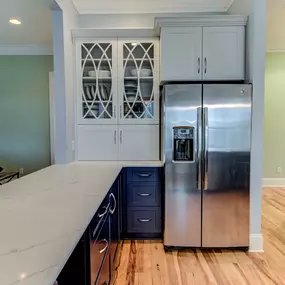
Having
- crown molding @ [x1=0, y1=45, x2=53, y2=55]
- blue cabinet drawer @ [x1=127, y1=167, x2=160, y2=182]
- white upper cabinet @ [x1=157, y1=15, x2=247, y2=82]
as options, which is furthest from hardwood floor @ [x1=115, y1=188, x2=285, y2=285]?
crown molding @ [x1=0, y1=45, x2=53, y2=55]

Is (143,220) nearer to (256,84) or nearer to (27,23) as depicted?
(256,84)

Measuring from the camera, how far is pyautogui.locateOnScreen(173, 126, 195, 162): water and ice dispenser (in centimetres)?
261

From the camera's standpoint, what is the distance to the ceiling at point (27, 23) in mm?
2746

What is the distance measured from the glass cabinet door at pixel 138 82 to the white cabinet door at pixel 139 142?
10 cm

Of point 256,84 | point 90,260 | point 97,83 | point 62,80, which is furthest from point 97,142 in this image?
point 90,260

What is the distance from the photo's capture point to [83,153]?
3232 mm

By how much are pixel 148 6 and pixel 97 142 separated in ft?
6.09

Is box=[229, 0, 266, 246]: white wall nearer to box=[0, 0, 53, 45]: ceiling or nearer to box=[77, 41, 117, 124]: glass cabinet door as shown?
box=[77, 41, 117, 124]: glass cabinet door

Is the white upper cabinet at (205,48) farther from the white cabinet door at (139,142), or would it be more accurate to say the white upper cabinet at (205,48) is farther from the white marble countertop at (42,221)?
the white marble countertop at (42,221)

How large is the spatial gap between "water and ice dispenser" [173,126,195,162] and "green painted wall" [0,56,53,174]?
281 centimetres

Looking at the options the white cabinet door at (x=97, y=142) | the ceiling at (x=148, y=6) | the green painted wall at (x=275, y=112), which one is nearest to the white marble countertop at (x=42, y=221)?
the white cabinet door at (x=97, y=142)

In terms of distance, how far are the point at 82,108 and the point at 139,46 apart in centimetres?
105

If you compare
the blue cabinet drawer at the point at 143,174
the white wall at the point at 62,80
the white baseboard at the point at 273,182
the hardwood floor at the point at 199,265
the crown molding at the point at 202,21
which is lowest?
the hardwood floor at the point at 199,265

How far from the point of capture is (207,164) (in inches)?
102
